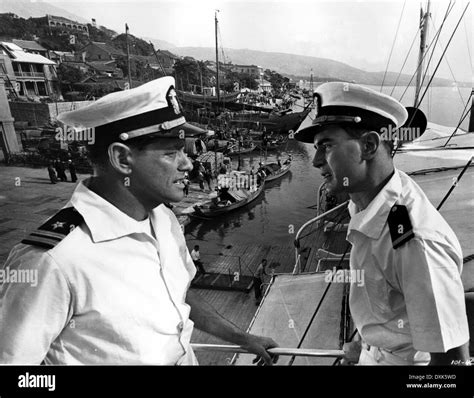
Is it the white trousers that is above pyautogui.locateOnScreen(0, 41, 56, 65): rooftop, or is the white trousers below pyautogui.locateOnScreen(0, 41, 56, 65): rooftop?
below

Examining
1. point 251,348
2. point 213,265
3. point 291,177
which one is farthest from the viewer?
point 291,177

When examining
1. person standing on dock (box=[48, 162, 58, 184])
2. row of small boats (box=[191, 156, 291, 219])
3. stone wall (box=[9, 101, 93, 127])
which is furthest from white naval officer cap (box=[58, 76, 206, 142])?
row of small boats (box=[191, 156, 291, 219])

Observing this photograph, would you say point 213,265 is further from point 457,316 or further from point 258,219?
point 457,316

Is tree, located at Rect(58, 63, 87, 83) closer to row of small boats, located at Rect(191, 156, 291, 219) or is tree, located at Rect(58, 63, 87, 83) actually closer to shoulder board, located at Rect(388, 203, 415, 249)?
shoulder board, located at Rect(388, 203, 415, 249)

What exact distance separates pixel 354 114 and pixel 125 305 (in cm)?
109

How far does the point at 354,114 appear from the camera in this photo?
1.14 metres

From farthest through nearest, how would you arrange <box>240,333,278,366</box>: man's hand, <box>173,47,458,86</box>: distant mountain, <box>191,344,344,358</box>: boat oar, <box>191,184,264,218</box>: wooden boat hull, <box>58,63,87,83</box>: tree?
<box>191,184,264,218</box>: wooden boat hull < <box>58,63,87,83</box>: tree < <box>173,47,458,86</box>: distant mountain < <box>240,333,278,366</box>: man's hand < <box>191,344,344,358</box>: boat oar

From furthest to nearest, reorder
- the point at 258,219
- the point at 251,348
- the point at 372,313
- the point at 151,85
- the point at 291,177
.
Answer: the point at 291,177
the point at 258,219
the point at 251,348
the point at 372,313
the point at 151,85

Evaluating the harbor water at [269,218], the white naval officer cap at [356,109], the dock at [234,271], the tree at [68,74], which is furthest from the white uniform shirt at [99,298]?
the harbor water at [269,218]

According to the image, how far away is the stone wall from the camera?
260 cm

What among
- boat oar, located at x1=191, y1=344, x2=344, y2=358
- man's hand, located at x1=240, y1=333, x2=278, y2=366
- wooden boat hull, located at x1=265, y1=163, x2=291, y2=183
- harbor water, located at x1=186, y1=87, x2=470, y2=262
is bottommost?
harbor water, located at x1=186, y1=87, x2=470, y2=262

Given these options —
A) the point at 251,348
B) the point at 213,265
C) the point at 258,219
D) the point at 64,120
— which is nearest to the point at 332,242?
the point at 213,265

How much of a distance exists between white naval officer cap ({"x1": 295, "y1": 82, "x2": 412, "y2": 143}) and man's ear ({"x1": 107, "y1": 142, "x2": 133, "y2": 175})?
0.70m

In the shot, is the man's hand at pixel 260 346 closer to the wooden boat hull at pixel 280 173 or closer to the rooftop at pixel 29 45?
the rooftop at pixel 29 45
